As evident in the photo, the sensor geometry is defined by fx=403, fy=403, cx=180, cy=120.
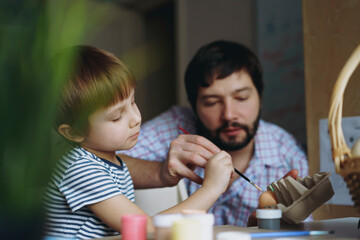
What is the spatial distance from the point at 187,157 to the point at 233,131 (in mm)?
728

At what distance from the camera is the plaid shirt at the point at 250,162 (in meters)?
1.67

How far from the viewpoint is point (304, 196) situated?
2.40ft

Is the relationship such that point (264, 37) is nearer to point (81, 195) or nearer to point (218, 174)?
point (218, 174)

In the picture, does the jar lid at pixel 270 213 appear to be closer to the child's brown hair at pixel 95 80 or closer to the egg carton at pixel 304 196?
the egg carton at pixel 304 196

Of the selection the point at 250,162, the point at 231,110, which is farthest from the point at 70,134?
the point at 250,162

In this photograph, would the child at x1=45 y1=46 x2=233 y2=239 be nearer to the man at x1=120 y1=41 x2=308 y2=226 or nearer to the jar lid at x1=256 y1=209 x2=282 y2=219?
the jar lid at x1=256 y1=209 x2=282 y2=219

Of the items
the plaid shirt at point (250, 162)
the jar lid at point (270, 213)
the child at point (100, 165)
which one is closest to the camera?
the jar lid at point (270, 213)

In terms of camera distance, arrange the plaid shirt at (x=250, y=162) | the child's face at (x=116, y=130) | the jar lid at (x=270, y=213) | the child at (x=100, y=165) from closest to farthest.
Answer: the jar lid at (x=270, y=213) < the child at (x=100, y=165) < the child's face at (x=116, y=130) < the plaid shirt at (x=250, y=162)

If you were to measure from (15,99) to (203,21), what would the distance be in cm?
276

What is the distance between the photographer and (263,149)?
1811 mm

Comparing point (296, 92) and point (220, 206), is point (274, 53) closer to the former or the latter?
point (296, 92)

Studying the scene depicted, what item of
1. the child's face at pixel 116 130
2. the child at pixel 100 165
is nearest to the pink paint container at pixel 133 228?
the child at pixel 100 165

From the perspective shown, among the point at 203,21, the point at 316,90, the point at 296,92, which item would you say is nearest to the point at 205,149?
the point at 316,90

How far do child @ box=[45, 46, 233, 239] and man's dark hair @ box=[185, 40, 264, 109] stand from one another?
0.80 metres
